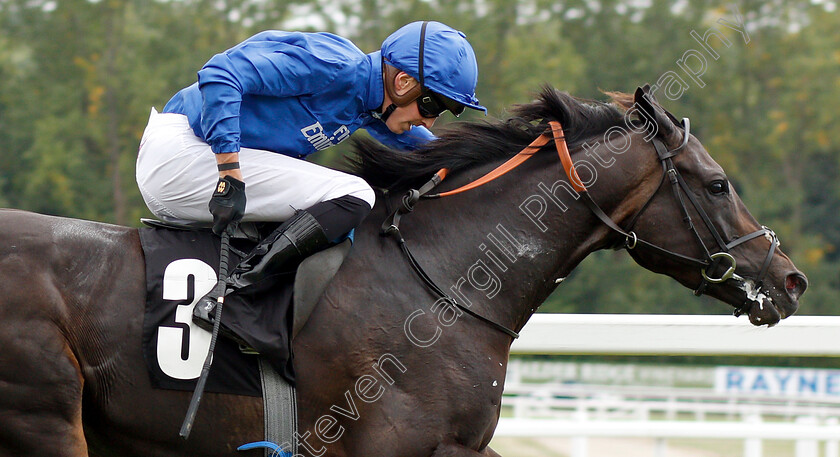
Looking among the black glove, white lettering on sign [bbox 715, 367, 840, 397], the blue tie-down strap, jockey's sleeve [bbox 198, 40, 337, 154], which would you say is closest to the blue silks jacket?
jockey's sleeve [bbox 198, 40, 337, 154]

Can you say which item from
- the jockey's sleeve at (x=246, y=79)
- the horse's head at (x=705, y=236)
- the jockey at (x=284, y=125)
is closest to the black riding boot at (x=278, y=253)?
the jockey at (x=284, y=125)

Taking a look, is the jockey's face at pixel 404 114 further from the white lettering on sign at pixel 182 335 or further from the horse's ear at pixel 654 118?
the white lettering on sign at pixel 182 335

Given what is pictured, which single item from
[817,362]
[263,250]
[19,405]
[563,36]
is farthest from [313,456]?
[563,36]

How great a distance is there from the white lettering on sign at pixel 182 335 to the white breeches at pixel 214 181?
11.6 inches

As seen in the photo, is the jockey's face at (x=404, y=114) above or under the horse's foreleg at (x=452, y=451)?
above

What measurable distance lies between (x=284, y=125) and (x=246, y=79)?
0.93ft

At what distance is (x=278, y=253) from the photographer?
3148 mm

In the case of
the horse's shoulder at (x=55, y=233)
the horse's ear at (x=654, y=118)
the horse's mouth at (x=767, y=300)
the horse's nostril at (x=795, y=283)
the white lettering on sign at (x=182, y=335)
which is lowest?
the white lettering on sign at (x=182, y=335)

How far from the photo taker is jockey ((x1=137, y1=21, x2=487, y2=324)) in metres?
3.14

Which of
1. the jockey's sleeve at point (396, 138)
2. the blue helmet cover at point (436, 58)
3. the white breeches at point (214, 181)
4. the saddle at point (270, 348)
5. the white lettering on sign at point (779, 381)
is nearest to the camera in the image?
the saddle at point (270, 348)

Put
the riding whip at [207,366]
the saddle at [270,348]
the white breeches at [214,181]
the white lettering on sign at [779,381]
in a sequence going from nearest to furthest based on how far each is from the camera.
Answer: the riding whip at [207,366] → the saddle at [270,348] → the white breeches at [214,181] → the white lettering on sign at [779,381]

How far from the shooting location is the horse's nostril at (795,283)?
141 inches

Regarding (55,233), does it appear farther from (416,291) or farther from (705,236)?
(705,236)

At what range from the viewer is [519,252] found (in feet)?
11.5
